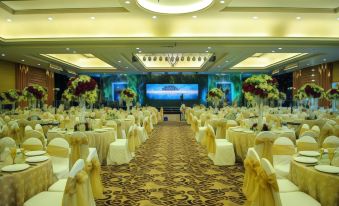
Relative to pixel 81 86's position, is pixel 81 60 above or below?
above

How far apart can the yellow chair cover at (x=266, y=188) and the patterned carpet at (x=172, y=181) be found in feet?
4.13

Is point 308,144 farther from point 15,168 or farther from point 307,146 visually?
point 15,168

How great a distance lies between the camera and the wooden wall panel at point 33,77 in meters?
15.1

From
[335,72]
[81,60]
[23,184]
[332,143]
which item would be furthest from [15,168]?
[81,60]

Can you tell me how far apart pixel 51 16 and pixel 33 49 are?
2.66 meters

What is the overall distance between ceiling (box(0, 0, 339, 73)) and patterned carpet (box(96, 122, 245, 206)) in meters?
3.82

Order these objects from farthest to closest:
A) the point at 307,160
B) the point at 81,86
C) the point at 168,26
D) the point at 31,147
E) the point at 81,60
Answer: the point at 81,60, the point at 168,26, the point at 81,86, the point at 31,147, the point at 307,160

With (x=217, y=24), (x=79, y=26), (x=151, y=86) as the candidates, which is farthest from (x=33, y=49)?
(x=151, y=86)

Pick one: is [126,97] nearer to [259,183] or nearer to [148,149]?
[148,149]

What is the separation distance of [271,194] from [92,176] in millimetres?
2118

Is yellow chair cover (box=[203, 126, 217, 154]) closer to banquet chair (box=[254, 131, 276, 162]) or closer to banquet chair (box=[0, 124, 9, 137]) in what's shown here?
banquet chair (box=[254, 131, 276, 162])

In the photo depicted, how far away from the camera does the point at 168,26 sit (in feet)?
30.0

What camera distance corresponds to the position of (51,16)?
8445 millimetres

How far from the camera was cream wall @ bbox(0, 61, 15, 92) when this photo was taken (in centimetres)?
1401
